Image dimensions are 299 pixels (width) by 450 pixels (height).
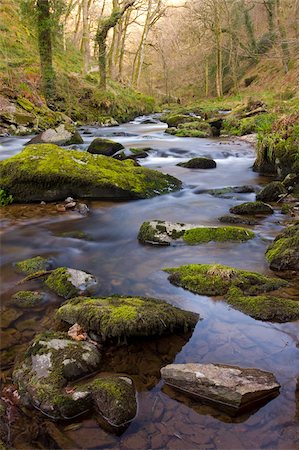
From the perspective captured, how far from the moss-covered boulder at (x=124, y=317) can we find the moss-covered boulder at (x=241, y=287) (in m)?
0.52

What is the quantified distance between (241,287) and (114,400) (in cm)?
201

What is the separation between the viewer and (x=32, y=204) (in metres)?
7.65

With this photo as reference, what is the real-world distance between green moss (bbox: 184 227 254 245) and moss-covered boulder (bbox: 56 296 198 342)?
2117mm

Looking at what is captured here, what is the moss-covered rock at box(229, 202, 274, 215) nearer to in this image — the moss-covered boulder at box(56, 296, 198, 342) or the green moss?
the green moss

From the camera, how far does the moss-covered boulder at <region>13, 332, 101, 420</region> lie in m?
2.68

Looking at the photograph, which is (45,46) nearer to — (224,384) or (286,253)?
(286,253)

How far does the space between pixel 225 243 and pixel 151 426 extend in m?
3.41

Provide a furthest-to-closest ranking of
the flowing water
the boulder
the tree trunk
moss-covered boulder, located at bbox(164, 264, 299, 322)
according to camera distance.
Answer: the tree trunk → the boulder → moss-covered boulder, located at bbox(164, 264, 299, 322) → the flowing water

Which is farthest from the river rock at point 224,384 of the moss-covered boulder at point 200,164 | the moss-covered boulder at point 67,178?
the moss-covered boulder at point 200,164

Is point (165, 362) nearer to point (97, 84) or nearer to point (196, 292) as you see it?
point (196, 292)

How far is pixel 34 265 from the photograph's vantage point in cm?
502

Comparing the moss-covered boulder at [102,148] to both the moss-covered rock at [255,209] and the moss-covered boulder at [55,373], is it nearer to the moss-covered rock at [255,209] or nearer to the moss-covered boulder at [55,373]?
the moss-covered rock at [255,209]

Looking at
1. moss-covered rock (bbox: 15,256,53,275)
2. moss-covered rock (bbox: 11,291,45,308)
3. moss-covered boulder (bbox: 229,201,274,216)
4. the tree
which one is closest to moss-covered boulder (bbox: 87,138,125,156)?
moss-covered boulder (bbox: 229,201,274,216)

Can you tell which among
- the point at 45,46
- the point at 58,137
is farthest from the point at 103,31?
the point at 58,137
